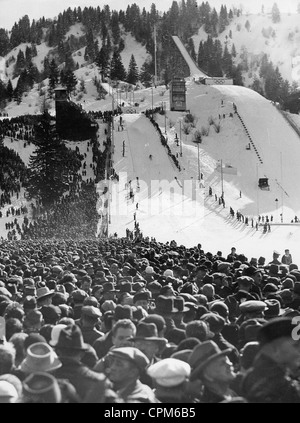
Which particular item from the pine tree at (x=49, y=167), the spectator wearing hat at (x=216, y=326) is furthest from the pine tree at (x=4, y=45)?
the spectator wearing hat at (x=216, y=326)

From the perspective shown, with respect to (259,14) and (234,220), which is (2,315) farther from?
(259,14)

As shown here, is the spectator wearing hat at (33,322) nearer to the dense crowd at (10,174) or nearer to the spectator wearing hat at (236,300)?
the spectator wearing hat at (236,300)

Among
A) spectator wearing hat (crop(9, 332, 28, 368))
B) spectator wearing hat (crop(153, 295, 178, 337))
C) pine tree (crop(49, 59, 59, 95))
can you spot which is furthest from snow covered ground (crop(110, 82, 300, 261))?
pine tree (crop(49, 59, 59, 95))

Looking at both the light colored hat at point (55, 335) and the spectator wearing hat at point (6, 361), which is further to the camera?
the light colored hat at point (55, 335)

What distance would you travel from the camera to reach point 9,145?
60.6 m

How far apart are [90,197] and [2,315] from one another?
38.7 metres

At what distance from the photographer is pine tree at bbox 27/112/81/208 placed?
4837cm

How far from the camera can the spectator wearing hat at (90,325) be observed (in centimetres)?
670

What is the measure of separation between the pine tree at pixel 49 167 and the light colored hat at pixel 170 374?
135 feet

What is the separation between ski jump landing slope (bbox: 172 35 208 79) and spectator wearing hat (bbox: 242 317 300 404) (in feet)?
348

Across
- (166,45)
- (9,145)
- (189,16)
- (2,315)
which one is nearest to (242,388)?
(2,315)

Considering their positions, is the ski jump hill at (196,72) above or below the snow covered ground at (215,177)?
above

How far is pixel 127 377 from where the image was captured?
199 inches

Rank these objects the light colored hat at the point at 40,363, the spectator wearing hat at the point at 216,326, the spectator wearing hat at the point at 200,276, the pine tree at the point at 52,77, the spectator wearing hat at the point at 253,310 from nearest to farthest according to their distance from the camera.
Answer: the light colored hat at the point at 40,363
the spectator wearing hat at the point at 216,326
the spectator wearing hat at the point at 253,310
the spectator wearing hat at the point at 200,276
the pine tree at the point at 52,77
